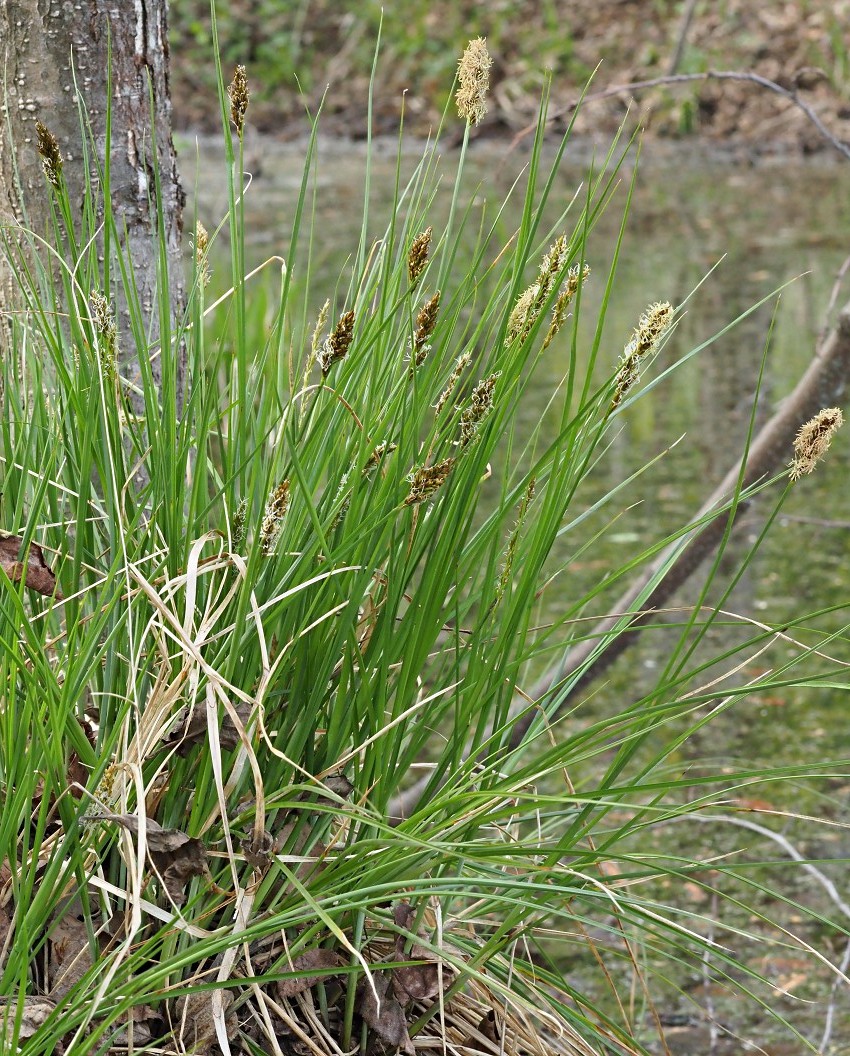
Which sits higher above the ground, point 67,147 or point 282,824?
point 67,147

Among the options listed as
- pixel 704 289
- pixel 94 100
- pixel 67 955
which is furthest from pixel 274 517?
pixel 704 289

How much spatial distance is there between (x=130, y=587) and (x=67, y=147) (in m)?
0.85

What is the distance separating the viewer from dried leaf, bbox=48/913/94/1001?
1280mm

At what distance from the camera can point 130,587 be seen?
4.45ft

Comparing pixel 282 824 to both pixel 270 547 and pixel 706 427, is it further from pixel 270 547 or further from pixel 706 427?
pixel 706 427

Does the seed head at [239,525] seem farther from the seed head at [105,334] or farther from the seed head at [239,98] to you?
the seed head at [239,98]

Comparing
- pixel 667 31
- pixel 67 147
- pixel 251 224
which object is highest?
pixel 67 147

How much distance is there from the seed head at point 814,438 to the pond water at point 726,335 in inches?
4.1

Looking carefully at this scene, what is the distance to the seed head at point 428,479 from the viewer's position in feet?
3.73

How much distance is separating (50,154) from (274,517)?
16.2 inches

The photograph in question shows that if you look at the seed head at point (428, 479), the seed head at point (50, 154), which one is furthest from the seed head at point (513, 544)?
the seed head at point (50, 154)

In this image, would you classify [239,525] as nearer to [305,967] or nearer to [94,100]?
[305,967]

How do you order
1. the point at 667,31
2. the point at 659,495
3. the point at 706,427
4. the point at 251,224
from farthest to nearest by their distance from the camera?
A: the point at 667,31 → the point at 251,224 → the point at 706,427 → the point at 659,495

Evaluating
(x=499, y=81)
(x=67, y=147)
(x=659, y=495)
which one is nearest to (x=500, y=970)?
(x=67, y=147)
